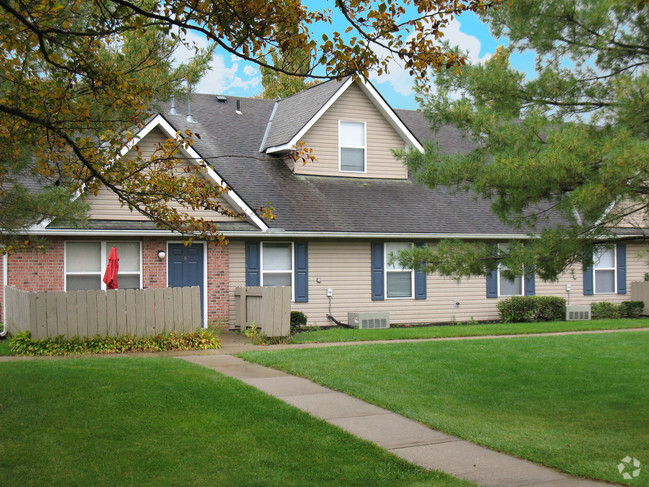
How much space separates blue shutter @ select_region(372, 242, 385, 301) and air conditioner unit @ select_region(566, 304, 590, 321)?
5942mm

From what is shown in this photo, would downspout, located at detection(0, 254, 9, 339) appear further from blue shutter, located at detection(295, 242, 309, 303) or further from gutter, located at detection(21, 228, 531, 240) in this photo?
blue shutter, located at detection(295, 242, 309, 303)

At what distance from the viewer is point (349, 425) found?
8242mm

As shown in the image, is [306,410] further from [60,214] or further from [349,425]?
[60,214]

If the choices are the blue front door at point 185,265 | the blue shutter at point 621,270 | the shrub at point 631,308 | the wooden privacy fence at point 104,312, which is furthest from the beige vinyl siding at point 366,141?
the shrub at point 631,308

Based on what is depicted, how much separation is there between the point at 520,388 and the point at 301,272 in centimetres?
935

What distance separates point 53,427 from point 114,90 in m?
3.78

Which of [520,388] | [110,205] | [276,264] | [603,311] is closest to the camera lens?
[520,388]

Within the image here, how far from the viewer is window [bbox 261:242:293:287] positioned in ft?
62.9

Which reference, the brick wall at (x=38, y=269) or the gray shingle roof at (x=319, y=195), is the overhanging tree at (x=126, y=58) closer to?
the brick wall at (x=38, y=269)

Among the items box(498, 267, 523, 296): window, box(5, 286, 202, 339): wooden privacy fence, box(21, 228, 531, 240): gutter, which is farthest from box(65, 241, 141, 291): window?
box(498, 267, 523, 296): window

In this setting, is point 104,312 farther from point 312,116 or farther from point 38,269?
point 312,116

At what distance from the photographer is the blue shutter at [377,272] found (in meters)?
20.2

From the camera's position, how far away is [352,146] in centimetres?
2195

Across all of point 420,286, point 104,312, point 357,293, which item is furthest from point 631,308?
point 104,312
